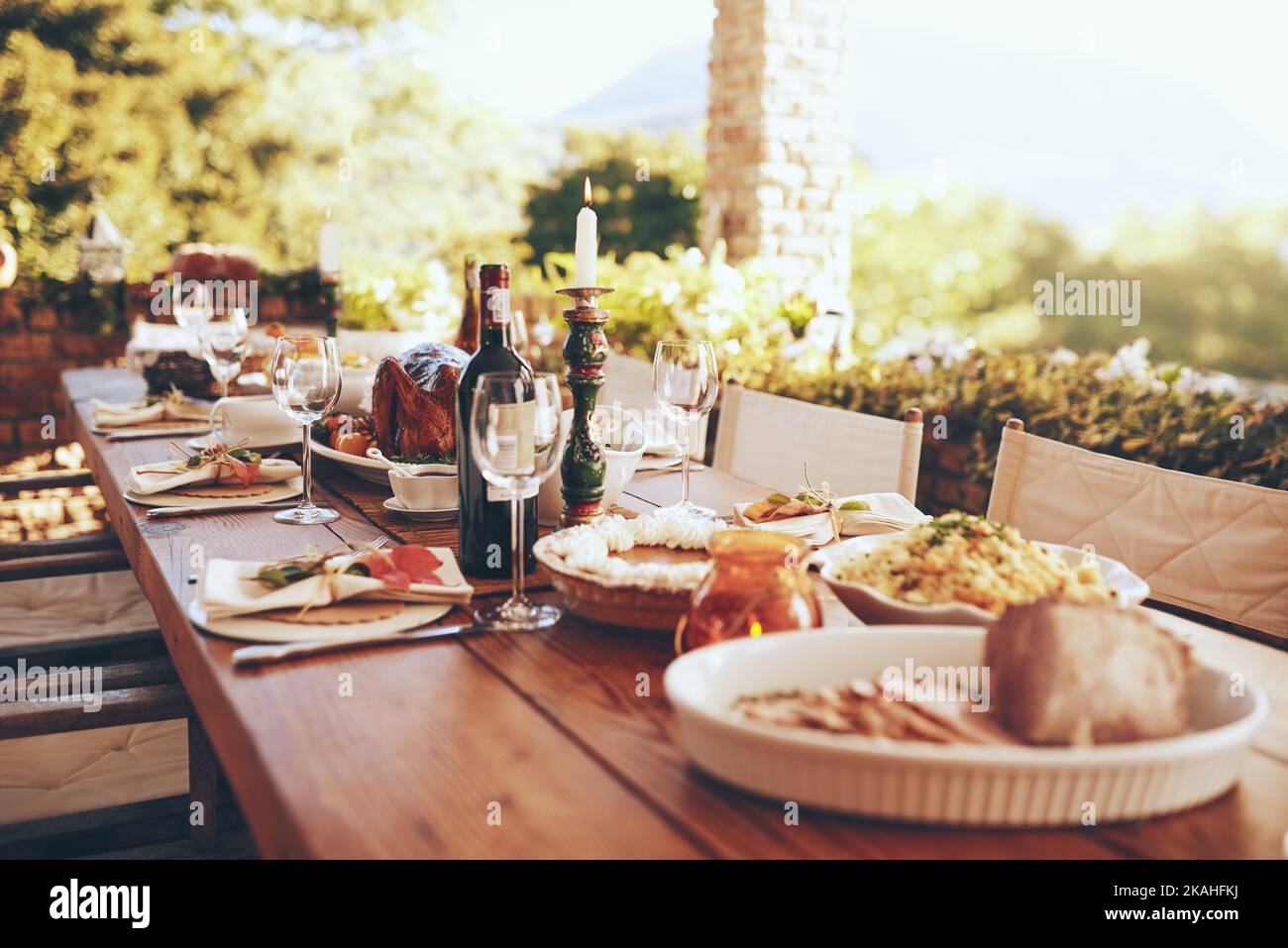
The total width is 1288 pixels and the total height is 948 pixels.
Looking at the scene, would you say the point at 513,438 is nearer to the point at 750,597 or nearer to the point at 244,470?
the point at 750,597

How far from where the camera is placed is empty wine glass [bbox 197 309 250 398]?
2.30 metres

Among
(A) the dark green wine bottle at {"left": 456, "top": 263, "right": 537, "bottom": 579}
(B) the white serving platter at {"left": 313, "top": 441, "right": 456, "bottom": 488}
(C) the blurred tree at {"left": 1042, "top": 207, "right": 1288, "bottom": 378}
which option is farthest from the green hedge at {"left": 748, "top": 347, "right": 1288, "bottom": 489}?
(C) the blurred tree at {"left": 1042, "top": 207, "right": 1288, "bottom": 378}

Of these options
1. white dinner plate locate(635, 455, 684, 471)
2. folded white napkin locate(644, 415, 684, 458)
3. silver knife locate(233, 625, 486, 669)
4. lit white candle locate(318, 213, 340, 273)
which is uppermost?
lit white candle locate(318, 213, 340, 273)

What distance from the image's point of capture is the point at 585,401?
142cm

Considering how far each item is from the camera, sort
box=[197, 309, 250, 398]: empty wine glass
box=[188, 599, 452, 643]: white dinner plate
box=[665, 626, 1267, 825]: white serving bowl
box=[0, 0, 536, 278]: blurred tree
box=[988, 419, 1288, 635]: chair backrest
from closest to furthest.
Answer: box=[665, 626, 1267, 825]: white serving bowl
box=[188, 599, 452, 643]: white dinner plate
box=[988, 419, 1288, 635]: chair backrest
box=[197, 309, 250, 398]: empty wine glass
box=[0, 0, 536, 278]: blurred tree

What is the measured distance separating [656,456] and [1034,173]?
18456mm

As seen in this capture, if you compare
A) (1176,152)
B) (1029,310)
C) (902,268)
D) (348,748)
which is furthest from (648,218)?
(1176,152)

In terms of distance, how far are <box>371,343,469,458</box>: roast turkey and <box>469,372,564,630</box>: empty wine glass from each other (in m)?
0.65

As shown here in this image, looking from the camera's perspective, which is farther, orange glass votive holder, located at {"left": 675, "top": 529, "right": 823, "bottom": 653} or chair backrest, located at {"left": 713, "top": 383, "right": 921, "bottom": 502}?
chair backrest, located at {"left": 713, "top": 383, "right": 921, "bottom": 502}

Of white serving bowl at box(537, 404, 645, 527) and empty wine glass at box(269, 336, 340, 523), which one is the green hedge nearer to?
white serving bowl at box(537, 404, 645, 527)

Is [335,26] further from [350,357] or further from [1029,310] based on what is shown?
[350,357]

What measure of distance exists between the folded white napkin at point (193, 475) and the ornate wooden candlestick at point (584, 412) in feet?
Answer: 2.01

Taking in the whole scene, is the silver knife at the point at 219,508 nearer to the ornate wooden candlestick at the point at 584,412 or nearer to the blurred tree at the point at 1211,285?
the ornate wooden candlestick at the point at 584,412

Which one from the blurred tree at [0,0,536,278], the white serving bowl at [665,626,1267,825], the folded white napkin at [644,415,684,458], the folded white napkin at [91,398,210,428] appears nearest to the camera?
the white serving bowl at [665,626,1267,825]
